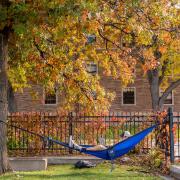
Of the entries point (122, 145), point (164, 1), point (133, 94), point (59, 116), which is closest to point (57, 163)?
point (59, 116)

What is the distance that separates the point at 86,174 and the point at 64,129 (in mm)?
4413

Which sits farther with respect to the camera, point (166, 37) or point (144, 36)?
point (166, 37)

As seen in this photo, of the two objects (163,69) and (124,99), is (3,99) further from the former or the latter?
(124,99)

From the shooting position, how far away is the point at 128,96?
136 ft

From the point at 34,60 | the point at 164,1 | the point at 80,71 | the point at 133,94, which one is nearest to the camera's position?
the point at 164,1

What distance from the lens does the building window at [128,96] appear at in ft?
135

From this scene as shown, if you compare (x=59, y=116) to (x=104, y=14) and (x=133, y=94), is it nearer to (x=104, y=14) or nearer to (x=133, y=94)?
(x=104, y=14)

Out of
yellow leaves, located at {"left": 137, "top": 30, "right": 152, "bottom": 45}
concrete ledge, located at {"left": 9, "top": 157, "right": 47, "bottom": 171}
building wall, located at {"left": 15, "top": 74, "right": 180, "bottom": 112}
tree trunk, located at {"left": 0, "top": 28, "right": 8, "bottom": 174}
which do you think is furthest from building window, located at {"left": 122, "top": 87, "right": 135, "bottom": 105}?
tree trunk, located at {"left": 0, "top": 28, "right": 8, "bottom": 174}

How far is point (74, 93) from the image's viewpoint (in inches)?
664

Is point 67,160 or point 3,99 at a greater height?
point 3,99

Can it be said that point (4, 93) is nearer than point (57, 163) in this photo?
Yes

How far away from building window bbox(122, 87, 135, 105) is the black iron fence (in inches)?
984

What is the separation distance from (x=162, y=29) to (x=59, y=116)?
4.33 m

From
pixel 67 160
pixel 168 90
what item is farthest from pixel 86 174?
pixel 168 90
